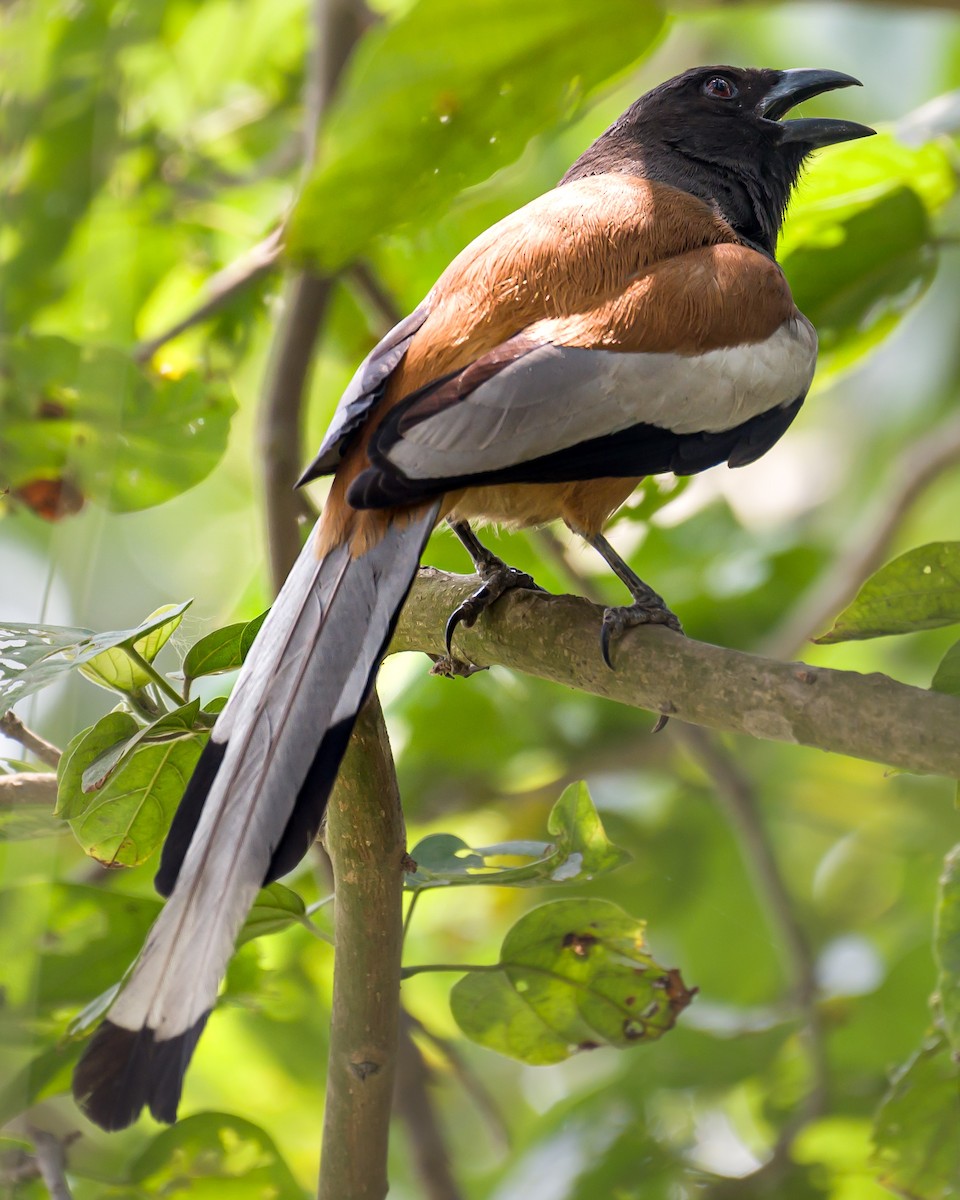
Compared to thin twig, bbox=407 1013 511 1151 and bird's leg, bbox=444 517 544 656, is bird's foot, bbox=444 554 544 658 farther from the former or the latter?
thin twig, bbox=407 1013 511 1151

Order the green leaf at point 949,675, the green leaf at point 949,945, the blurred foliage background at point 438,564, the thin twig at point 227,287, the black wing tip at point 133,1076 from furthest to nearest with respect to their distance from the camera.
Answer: the thin twig at point 227,287
the blurred foliage background at point 438,564
the green leaf at point 949,945
the green leaf at point 949,675
the black wing tip at point 133,1076

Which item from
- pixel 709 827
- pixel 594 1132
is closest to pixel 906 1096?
pixel 594 1132

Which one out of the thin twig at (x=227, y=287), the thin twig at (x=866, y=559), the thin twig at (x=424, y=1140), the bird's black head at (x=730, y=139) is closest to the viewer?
the thin twig at (x=424, y=1140)

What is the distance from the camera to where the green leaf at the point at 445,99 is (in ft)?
3.55

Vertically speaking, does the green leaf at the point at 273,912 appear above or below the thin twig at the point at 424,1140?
above

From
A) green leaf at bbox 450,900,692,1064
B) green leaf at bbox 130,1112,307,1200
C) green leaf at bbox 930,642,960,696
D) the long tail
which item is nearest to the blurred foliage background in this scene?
green leaf at bbox 130,1112,307,1200

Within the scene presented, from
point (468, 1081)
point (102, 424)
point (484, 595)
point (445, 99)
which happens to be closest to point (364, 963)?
point (484, 595)

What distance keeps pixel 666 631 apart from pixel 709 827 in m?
1.21

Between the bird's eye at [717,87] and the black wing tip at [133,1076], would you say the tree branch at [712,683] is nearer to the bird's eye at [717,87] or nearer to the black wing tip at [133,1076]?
the black wing tip at [133,1076]

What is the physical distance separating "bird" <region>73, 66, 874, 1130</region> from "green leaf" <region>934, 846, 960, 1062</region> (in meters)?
0.34

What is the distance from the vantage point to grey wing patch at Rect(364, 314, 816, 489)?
1075 millimetres

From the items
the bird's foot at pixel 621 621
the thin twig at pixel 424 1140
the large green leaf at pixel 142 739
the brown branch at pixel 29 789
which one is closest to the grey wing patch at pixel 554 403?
the bird's foot at pixel 621 621

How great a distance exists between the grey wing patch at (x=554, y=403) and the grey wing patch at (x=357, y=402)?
0.07 m

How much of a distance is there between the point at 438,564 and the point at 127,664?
74 cm
